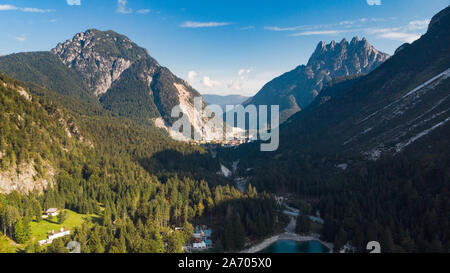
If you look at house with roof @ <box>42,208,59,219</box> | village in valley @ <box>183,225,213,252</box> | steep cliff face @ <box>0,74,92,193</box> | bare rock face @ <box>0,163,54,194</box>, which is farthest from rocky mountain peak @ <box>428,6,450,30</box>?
bare rock face @ <box>0,163,54,194</box>

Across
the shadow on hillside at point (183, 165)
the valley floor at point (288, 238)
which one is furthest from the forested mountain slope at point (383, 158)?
the shadow on hillside at point (183, 165)

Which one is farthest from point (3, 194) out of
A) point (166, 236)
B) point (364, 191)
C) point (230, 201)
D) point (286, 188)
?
point (364, 191)

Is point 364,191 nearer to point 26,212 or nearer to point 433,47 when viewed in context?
point 26,212

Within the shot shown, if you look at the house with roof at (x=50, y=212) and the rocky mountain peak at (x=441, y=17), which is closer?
the house with roof at (x=50, y=212)

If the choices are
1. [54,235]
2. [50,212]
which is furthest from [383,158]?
[50,212]

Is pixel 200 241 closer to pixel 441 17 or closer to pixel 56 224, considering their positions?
pixel 56 224

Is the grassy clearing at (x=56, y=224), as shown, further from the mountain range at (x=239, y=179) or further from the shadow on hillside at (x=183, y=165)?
the shadow on hillside at (x=183, y=165)
